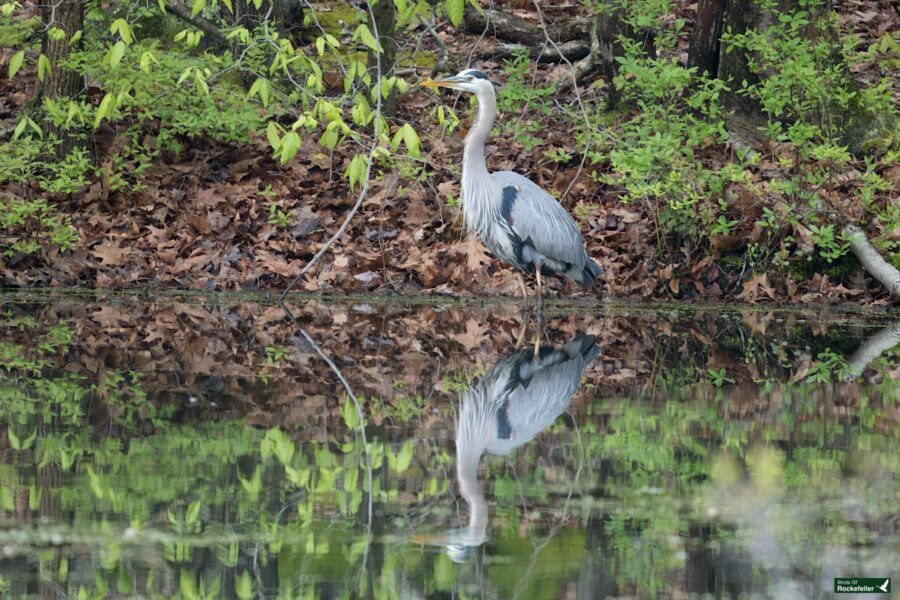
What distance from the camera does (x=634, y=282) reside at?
32.6 feet

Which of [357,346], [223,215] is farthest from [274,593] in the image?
[223,215]

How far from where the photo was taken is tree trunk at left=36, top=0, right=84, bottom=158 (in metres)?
10.3

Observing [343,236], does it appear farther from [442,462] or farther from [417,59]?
[442,462]

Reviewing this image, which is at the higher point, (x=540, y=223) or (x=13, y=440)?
(x=540, y=223)

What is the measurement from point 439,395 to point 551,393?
0.53 metres

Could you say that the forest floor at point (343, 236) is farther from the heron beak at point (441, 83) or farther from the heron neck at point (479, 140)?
the heron beak at point (441, 83)

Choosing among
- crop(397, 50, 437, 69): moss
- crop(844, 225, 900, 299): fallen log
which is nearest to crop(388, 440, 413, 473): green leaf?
crop(844, 225, 900, 299): fallen log

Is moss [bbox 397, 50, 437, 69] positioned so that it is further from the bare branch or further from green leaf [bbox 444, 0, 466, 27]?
green leaf [bbox 444, 0, 466, 27]

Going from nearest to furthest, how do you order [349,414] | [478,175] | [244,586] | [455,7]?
[244,586] < [349,414] < [455,7] < [478,175]

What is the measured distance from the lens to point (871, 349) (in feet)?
24.2

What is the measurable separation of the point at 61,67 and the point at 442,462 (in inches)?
282

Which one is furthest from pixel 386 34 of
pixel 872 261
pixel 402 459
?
pixel 402 459

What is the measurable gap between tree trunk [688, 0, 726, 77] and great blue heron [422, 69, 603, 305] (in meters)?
2.19

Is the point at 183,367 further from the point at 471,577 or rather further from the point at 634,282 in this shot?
the point at 634,282
